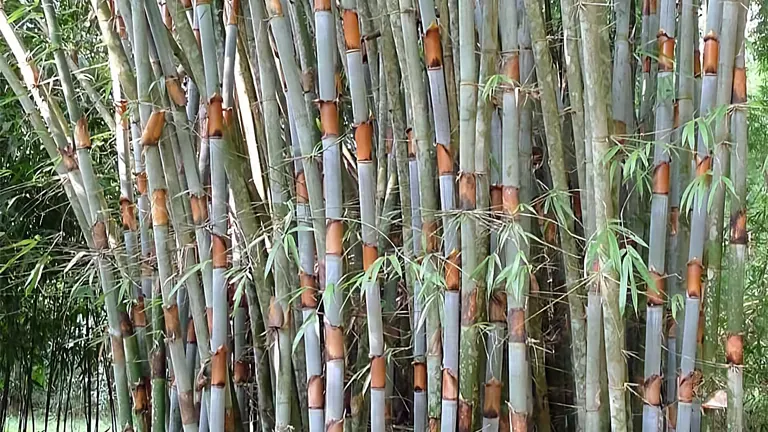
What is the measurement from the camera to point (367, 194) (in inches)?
41.2

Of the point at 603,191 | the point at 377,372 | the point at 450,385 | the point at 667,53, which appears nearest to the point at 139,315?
the point at 377,372

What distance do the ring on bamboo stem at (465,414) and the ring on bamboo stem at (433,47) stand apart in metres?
0.49

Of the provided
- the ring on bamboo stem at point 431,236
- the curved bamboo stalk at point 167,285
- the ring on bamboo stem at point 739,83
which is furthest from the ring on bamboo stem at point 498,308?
the curved bamboo stalk at point 167,285

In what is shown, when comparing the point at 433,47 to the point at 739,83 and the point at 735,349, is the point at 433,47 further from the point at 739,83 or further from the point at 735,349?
the point at 735,349

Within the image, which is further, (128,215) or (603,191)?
(128,215)

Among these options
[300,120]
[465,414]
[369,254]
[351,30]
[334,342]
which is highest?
[351,30]

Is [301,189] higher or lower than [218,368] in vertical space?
higher

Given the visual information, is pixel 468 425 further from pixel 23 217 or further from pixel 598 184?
pixel 23 217

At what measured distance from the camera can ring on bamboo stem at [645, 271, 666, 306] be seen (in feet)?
3.21

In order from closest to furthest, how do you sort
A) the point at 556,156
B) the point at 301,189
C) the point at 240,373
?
the point at 556,156
the point at 301,189
the point at 240,373

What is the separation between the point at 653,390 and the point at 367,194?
49 cm

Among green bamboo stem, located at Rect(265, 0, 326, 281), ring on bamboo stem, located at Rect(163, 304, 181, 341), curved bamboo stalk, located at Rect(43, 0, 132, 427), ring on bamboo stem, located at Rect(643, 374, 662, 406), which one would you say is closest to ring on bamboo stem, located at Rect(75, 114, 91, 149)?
curved bamboo stalk, located at Rect(43, 0, 132, 427)

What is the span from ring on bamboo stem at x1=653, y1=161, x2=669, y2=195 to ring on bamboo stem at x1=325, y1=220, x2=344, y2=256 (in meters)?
0.45

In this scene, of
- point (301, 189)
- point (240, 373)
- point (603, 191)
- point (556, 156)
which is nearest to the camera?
point (603, 191)
